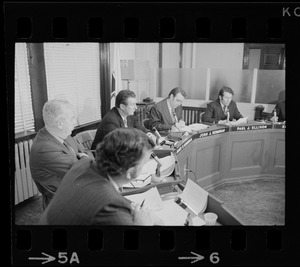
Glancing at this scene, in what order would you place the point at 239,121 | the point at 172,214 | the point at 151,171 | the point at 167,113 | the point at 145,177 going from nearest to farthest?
the point at 172,214, the point at 145,177, the point at 151,171, the point at 167,113, the point at 239,121

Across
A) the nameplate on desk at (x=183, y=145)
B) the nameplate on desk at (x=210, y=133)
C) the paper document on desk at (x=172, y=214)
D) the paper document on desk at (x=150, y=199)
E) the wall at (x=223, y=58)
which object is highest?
the wall at (x=223, y=58)

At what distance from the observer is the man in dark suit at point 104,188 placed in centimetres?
130

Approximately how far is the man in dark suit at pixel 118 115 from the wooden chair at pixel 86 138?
0.23ft

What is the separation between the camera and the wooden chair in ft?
9.17

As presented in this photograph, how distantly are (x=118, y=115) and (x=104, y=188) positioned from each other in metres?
1.54

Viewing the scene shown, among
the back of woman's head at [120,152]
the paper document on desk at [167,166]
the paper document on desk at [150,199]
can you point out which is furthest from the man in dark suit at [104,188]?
the paper document on desk at [167,166]

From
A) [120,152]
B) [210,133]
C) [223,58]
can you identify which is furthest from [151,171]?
[223,58]

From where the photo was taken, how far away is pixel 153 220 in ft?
5.21
